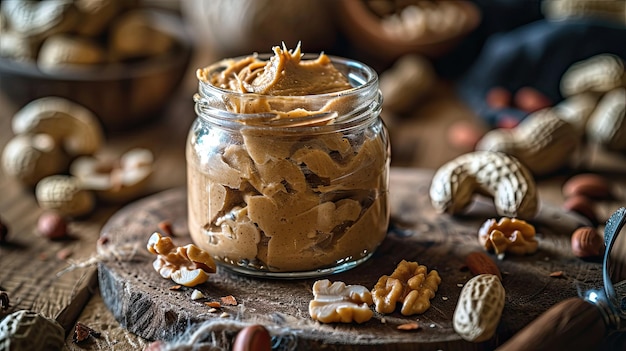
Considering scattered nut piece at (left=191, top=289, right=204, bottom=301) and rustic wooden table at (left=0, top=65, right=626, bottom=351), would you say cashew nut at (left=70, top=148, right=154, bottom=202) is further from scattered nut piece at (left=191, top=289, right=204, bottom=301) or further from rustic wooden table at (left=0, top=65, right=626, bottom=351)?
scattered nut piece at (left=191, top=289, right=204, bottom=301)

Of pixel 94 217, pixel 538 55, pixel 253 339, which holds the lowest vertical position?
pixel 94 217

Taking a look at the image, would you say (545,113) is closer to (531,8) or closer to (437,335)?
(531,8)

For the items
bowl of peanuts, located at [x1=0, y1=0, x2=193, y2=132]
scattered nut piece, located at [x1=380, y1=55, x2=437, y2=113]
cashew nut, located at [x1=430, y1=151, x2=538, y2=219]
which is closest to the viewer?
cashew nut, located at [x1=430, y1=151, x2=538, y2=219]

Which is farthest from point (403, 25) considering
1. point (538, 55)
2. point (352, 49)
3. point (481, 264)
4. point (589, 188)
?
point (481, 264)

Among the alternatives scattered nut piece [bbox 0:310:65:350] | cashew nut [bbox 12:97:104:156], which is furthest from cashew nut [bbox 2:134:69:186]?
scattered nut piece [bbox 0:310:65:350]

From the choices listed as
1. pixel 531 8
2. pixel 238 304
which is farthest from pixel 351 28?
pixel 238 304

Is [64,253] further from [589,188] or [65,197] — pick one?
[589,188]
